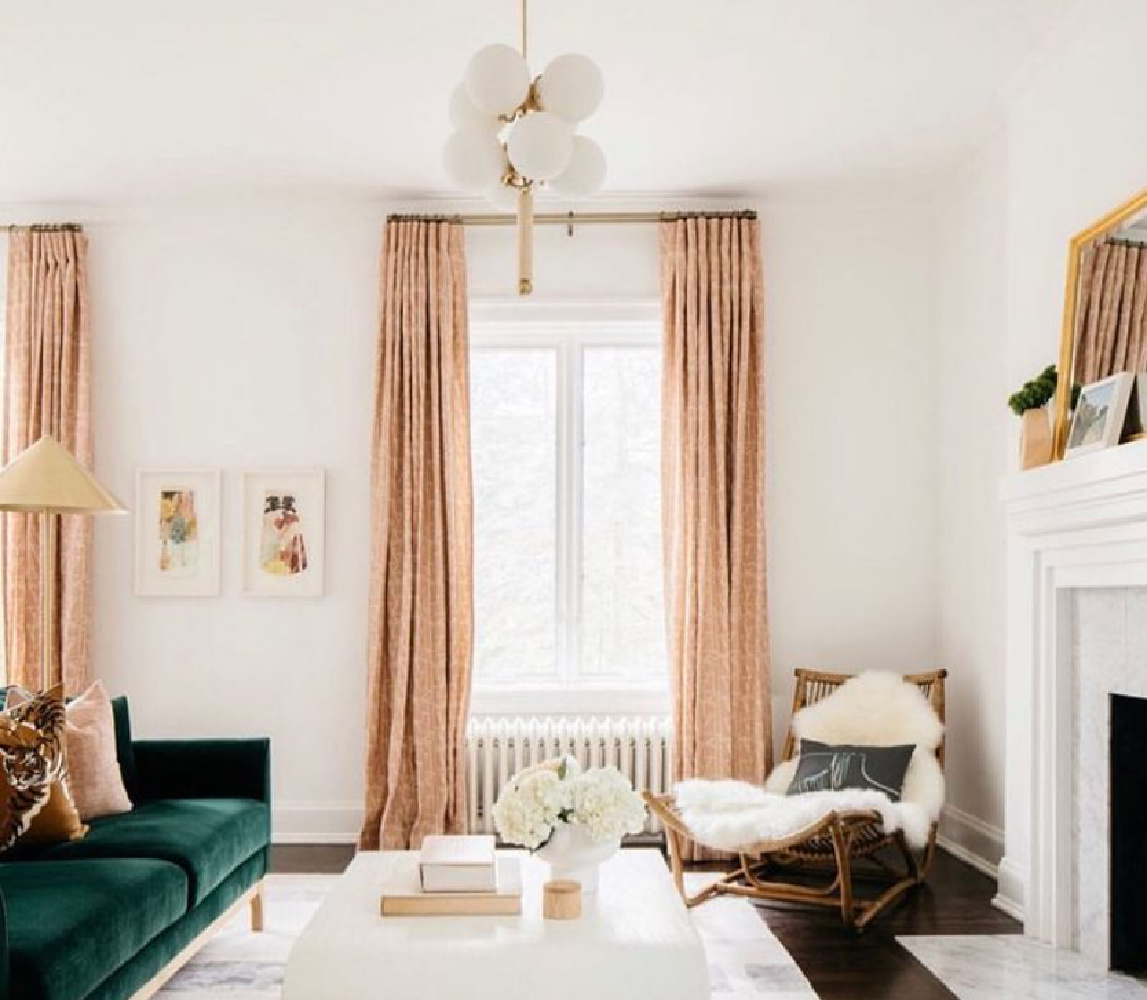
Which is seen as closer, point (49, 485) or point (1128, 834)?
point (1128, 834)

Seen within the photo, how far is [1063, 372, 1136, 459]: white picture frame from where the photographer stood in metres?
3.52

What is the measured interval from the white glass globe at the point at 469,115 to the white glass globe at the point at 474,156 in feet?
0.04

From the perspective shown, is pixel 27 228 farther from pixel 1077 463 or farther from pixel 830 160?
pixel 1077 463

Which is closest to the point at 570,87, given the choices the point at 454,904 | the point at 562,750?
the point at 454,904

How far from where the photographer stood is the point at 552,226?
5.68 meters

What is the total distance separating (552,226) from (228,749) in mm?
2738

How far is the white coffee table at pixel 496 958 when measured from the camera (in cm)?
271

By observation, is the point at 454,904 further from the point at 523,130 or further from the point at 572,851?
the point at 523,130

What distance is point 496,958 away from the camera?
276 cm

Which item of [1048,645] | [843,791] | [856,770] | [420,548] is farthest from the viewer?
[420,548]

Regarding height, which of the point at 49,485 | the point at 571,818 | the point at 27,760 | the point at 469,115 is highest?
the point at 469,115

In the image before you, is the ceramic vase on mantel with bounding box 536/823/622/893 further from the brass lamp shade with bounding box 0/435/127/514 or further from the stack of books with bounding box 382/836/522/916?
the brass lamp shade with bounding box 0/435/127/514

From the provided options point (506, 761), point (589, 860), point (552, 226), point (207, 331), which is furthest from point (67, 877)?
point (552, 226)

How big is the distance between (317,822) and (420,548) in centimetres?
131
